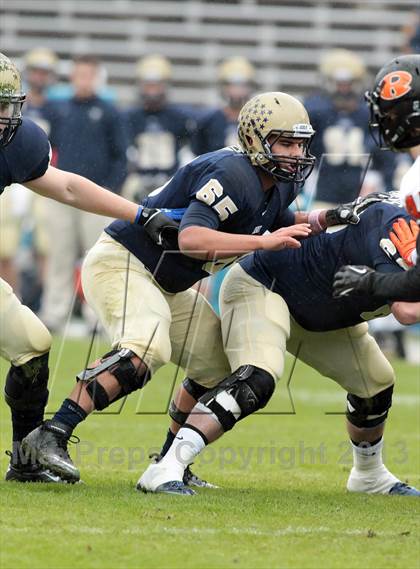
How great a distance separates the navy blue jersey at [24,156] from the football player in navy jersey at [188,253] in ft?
1.49

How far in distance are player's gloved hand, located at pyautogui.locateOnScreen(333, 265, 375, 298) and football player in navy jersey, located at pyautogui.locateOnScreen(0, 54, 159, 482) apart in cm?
91

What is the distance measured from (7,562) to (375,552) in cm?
107

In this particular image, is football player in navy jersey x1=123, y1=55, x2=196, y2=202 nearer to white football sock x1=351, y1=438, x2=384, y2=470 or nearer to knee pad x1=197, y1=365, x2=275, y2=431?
white football sock x1=351, y1=438, x2=384, y2=470

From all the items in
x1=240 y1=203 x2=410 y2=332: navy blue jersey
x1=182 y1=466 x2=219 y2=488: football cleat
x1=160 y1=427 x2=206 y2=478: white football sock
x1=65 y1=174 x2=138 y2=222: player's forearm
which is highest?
x1=65 y1=174 x2=138 y2=222: player's forearm

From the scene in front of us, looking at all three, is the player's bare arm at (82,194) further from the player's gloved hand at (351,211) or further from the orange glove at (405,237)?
the orange glove at (405,237)

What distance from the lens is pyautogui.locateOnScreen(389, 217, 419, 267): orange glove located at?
→ 4.24m

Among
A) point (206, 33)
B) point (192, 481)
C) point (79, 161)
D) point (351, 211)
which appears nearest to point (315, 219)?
point (351, 211)

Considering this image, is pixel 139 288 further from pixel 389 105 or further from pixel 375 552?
pixel 375 552

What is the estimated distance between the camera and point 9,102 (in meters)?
4.28

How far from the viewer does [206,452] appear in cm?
580

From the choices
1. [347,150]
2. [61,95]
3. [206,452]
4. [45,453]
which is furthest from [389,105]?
[61,95]

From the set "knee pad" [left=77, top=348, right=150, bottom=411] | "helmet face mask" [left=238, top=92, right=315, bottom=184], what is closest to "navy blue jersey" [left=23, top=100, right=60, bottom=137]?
"helmet face mask" [left=238, top=92, right=315, bottom=184]

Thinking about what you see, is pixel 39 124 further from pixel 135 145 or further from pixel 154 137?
pixel 154 137

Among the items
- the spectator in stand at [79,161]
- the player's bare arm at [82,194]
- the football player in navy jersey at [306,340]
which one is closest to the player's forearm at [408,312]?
the football player in navy jersey at [306,340]
